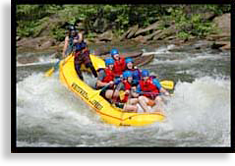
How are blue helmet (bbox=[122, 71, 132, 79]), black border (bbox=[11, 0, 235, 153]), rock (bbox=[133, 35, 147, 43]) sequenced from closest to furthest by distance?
1. black border (bbox=[11, 0, 235, 153])
2. blue helmet (bbox=[122, 71, 132, 79])
3. rock (bbox=[133, 35, 147, 43])

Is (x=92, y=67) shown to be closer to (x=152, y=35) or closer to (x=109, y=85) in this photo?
(x=109, y=85)

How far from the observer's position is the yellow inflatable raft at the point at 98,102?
3117mm

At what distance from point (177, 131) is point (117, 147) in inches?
18.1

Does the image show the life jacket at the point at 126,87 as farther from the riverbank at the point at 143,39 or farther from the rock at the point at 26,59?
the rock at the point at 26,59

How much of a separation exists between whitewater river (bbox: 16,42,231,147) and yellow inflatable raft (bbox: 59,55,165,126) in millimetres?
41

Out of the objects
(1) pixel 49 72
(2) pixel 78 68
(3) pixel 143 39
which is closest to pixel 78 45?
(2) pixel 78 68

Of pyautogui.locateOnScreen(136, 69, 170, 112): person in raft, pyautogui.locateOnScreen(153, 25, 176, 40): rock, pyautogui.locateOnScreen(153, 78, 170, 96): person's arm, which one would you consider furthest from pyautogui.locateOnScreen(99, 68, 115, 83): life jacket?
pyautogui.locateOnScreen(153, 25, 176, 40): rock

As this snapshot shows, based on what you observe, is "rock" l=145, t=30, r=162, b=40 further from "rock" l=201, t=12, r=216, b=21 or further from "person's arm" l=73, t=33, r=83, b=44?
"person's arm" l=73, t=33, r=83, b=44

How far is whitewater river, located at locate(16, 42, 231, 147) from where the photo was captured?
10.2ft

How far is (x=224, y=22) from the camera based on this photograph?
3.22m

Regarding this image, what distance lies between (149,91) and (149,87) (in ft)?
0.10
